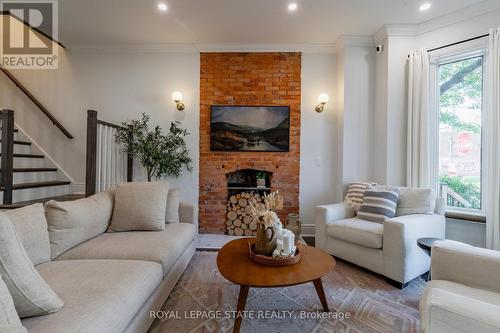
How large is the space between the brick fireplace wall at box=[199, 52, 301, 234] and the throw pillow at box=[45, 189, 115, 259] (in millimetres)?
1723

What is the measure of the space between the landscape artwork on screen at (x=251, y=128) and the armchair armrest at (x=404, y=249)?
191cm

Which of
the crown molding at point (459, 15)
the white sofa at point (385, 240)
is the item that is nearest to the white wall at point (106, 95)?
the white sofa at point (385, 240)

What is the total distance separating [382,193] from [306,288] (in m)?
1.42

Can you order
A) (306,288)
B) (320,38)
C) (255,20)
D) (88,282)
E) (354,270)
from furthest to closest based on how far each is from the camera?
(320,38), (255,20), (354,270), (306,288), (88,282)

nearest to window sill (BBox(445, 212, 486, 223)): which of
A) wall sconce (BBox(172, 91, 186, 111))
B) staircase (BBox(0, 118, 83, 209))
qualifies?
wall sconce (BBox(172, 91, 186, 111))

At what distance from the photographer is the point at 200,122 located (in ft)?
12.3

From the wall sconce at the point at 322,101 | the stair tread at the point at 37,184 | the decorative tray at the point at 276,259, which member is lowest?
the decorative tray at the point at 276,259

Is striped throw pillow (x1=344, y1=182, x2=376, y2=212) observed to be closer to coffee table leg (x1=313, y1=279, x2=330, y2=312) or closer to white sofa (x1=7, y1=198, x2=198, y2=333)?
Answer: coffee table leg (x1=313, y1=279, x2=330, y2=312)

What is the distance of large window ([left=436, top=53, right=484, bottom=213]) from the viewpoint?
110 inches

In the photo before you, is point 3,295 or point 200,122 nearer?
point 3,295

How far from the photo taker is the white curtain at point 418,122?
9.91 ft

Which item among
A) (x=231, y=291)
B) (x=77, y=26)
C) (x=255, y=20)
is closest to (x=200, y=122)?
(x=255, y=20)

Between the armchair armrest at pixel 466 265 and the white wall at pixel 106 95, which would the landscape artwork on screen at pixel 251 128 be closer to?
the white wall at pixel 106 95

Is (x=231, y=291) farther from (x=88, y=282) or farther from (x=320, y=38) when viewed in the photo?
(x=320, y=38)
